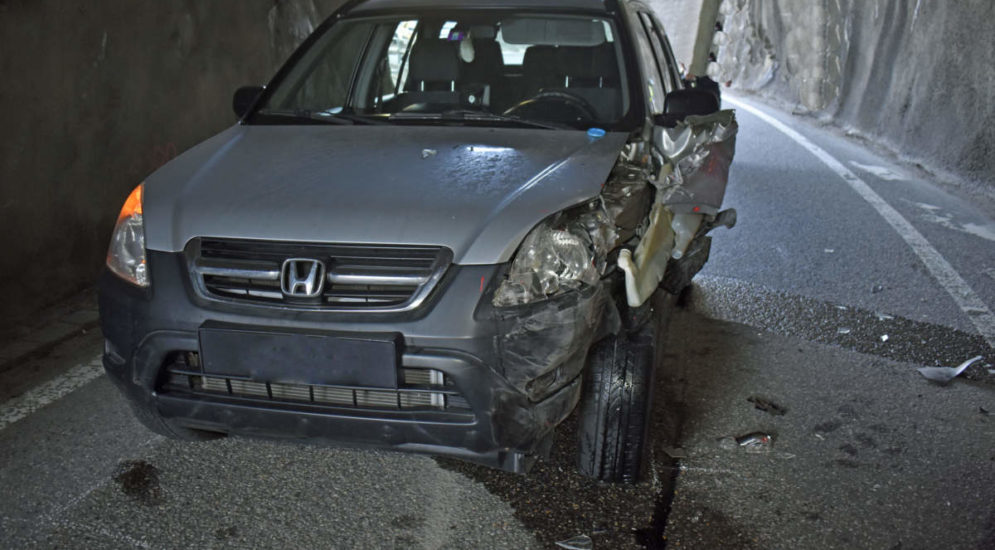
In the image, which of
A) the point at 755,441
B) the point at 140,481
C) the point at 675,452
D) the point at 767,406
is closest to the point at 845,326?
the point at 767,406

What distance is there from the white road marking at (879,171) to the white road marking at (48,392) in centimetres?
772

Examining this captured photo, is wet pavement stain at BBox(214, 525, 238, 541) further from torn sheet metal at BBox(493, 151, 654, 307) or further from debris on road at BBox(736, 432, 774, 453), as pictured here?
debris on road at BBox(736, 432, 774, 453)

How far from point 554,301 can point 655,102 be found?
73.6 inches

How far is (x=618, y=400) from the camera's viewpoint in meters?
2.53

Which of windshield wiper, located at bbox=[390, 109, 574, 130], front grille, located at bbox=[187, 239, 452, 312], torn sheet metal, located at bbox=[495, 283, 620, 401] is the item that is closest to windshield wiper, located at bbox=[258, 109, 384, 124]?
windshield wiper, located at bbox=[390, 109, 574, 130]

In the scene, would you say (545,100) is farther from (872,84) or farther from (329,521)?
(872,84)

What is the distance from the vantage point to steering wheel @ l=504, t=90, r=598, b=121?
327 cm

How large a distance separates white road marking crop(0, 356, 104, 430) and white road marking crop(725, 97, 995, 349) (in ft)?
14.1

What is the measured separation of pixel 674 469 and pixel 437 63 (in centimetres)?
207

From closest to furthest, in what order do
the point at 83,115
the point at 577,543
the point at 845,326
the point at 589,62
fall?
1. the point at 577,543
2. the point at 589,62
3. the point at 845,326
4. the point at 83,115

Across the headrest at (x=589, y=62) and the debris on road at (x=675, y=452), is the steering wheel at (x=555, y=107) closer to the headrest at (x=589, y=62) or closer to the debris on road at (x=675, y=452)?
the headrest at (x=589, y=62)

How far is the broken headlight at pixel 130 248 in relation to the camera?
8.03 feet

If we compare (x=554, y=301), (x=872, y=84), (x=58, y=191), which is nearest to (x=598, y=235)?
(x=554, y=301)

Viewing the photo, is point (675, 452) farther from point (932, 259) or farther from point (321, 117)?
point (932, 259)
